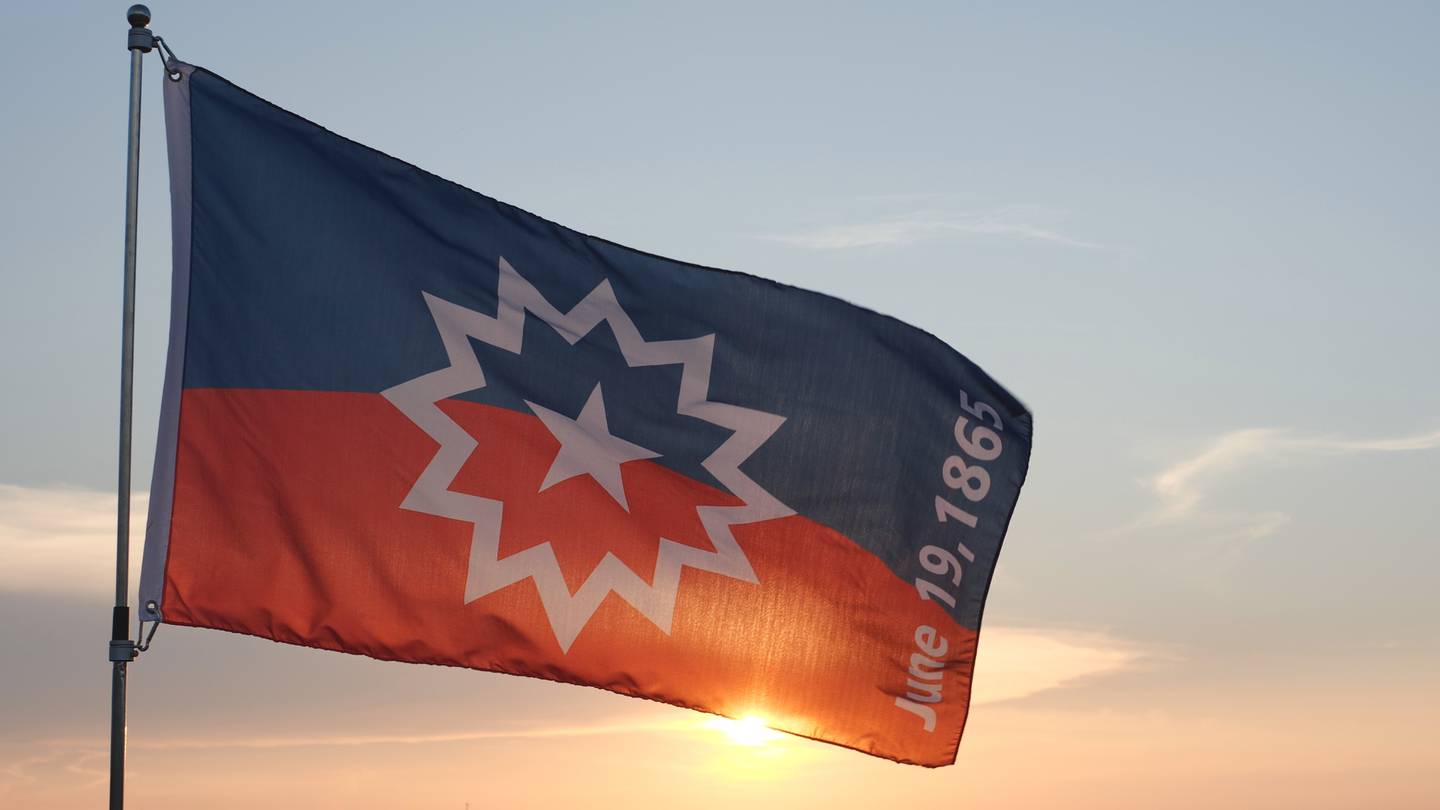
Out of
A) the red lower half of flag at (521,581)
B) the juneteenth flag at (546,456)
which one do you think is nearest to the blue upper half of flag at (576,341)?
the juneteenth flag at (546,456)

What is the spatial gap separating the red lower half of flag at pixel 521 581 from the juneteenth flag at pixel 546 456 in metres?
0.02

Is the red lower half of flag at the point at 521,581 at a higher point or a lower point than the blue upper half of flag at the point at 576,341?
lower

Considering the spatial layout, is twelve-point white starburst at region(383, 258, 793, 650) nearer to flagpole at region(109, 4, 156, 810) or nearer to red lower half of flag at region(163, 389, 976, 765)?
red lower half of flag at region(163, 389, 976, 765)

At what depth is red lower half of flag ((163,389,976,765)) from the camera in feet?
43.2

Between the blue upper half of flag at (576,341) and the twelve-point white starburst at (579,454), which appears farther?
the twelve-point white starburst at (579,454)

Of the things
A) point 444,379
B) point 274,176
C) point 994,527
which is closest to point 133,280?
point 274,176

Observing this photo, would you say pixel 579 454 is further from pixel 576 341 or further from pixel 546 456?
pixel 576 341

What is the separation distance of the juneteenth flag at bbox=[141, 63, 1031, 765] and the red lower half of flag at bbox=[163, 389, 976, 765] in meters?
0.02

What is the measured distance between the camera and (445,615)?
13539 mm

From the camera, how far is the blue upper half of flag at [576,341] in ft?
44.5

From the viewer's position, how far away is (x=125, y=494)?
12.2 m

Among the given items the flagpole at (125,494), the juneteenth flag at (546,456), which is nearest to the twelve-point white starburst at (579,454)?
the juneteenth flag at (546,456)

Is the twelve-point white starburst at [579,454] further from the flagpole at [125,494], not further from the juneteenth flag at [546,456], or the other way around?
the flagpole at [125,494]

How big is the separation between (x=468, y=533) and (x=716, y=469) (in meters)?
2.12
